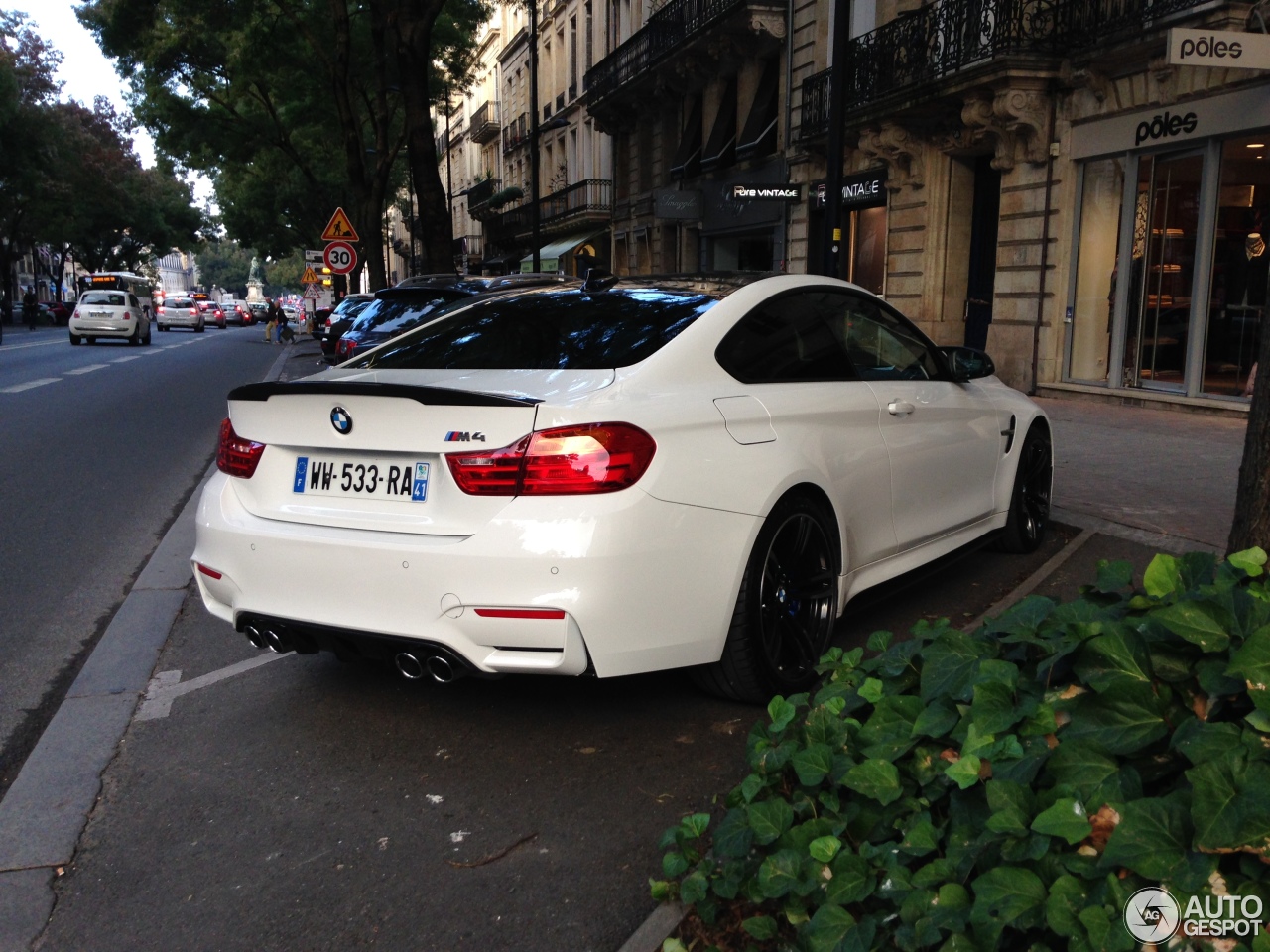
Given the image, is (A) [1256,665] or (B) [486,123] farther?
(B) [486,123]

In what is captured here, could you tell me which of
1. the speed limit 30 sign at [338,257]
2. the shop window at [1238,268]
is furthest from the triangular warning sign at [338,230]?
the shop window at [1238,268]

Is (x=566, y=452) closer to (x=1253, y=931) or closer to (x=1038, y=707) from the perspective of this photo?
(x=1038, y=707)

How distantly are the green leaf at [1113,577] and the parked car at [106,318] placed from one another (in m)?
37.5

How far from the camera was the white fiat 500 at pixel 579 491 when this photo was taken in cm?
341

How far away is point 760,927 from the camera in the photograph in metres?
2.34

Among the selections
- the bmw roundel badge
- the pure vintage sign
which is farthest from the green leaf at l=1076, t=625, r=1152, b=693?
the pure vintage sign

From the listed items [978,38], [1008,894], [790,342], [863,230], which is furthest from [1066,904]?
[863,230]

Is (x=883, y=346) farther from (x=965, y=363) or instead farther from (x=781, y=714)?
(x=781, y=714)

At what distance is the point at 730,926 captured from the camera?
252 centimetres

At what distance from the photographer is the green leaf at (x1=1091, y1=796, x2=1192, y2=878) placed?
6.08 feet

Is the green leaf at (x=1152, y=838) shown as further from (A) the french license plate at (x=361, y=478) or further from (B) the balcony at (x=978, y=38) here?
Answer: (B) the balcony at (x=978, y=38)

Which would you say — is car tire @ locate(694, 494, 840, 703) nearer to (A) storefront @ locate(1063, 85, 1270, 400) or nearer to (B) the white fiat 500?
(B) the white fiat 500

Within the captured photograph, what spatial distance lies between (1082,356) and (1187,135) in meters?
3.25

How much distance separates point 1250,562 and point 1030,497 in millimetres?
3918
